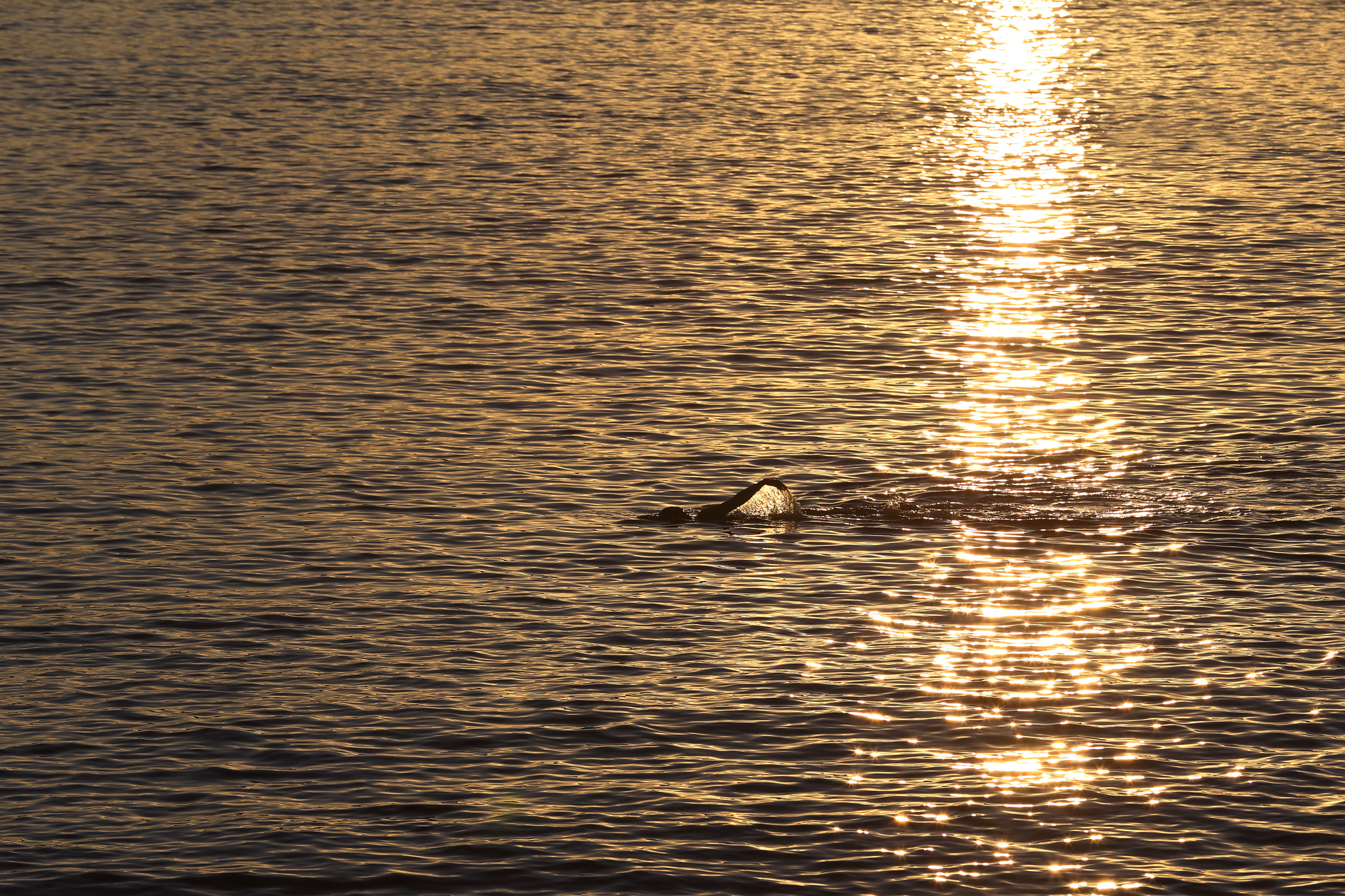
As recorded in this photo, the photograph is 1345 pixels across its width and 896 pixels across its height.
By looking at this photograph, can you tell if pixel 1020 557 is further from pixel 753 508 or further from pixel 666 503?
pixel 666 503

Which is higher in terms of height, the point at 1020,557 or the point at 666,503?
the point at 666,503

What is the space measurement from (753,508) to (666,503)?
193cm

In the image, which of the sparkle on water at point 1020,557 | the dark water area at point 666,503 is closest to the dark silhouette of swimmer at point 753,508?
the dark water area at point 666,503

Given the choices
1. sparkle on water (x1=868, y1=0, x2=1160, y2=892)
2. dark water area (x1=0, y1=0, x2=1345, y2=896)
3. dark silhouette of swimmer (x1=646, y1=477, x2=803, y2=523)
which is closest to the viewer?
dark water area (x1=0, y1=0, x2=1345, y2=896)

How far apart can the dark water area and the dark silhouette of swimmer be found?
0.26 metres

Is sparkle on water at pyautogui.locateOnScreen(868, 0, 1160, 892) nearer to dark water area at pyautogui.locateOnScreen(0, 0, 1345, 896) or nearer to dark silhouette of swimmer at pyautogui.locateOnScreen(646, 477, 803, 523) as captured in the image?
dark water area at pyautogui.locateOnScreen(0, 0, 1345, 896)

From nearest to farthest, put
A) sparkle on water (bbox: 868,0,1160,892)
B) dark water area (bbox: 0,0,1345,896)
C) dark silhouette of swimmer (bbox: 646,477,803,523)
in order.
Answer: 1. dark water area (bbox: 0,0,1345,896)
2. sparkle on water (bbox: 868,0,1160,892)
3. dark silhouette of swimmer (bbox: 646,477,803,523)

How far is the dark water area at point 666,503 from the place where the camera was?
22438 mm

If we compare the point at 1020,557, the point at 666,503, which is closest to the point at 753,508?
the point at 666,503

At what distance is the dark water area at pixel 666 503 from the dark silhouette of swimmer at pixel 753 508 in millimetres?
262

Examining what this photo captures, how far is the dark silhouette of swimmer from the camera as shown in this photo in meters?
31.9

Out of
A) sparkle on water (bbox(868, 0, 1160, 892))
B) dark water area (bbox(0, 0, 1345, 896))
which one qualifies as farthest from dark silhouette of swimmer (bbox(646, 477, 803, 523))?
sparkle on water (bbox(868, 0, 1160, 892))

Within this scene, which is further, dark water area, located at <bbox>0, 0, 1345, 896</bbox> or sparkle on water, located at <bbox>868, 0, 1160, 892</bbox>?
sparkle on water, located at <bbox>868, 0, 1160, 892</bbox>

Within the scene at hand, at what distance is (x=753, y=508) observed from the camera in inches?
1260
